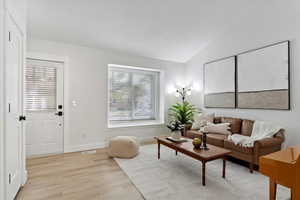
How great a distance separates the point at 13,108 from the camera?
1937mm

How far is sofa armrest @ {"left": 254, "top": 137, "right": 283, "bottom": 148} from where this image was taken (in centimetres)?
269

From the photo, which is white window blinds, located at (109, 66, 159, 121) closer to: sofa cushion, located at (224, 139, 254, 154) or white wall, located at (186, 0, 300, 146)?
white wall, located at (186, 0, 300, 146)

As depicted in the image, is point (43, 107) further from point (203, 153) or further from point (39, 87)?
point (203, 153)

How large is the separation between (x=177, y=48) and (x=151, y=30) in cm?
120

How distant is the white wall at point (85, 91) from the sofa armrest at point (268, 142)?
3.10 meters

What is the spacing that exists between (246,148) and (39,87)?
4.35 m

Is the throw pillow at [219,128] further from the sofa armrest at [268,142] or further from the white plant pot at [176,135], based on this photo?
the white plant pot at [176,135]

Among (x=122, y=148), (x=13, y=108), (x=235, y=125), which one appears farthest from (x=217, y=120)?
(x=13, y=108)

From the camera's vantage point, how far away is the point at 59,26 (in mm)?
3242

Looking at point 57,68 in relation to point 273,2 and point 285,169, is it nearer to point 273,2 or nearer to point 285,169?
point 285,169

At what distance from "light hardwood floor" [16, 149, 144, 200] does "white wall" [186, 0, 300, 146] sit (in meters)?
3.05

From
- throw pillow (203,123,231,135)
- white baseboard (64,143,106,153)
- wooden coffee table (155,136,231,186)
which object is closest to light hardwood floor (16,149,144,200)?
white baseboard (64,143,106,153)

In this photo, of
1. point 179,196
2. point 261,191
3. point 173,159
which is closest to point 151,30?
point 173,159

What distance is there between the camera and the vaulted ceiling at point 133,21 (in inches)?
113
